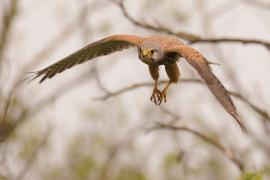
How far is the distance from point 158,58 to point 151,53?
0.07 metres

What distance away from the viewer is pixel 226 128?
17.9 meters

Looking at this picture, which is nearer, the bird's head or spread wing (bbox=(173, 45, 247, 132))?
spread wing (bbox=(173, 45, 247, 132))

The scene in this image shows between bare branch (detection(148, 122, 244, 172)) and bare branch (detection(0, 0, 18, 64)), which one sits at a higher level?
bare branch (detection(0, 0, 18, 64))

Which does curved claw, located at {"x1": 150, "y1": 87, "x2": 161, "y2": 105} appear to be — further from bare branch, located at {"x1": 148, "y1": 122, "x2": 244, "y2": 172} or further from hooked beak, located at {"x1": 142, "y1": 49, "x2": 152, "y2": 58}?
bare branch, located at {"x1": 148, "y1": 122, "x2": 244, "y2": 172}

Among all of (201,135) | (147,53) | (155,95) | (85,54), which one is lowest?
(201,135)

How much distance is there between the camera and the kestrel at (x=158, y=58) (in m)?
5.40

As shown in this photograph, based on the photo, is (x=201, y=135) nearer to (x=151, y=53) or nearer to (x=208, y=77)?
(x=151, y=53)

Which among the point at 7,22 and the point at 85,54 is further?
the point at 7,22

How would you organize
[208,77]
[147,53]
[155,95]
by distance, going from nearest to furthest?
1. [208,77]
2. [147,53]
3. [155,95]

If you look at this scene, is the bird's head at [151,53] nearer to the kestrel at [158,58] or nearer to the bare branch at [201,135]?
the kestrel at [158,58]

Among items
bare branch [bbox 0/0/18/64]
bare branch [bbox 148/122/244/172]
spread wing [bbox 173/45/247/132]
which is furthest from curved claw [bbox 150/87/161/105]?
bare branch [bbox 0/0/18/64]

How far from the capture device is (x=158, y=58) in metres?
→ 5.93

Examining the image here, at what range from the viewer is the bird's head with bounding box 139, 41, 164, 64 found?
5867 millimetres

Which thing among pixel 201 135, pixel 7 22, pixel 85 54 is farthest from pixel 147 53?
pixel 7 22
